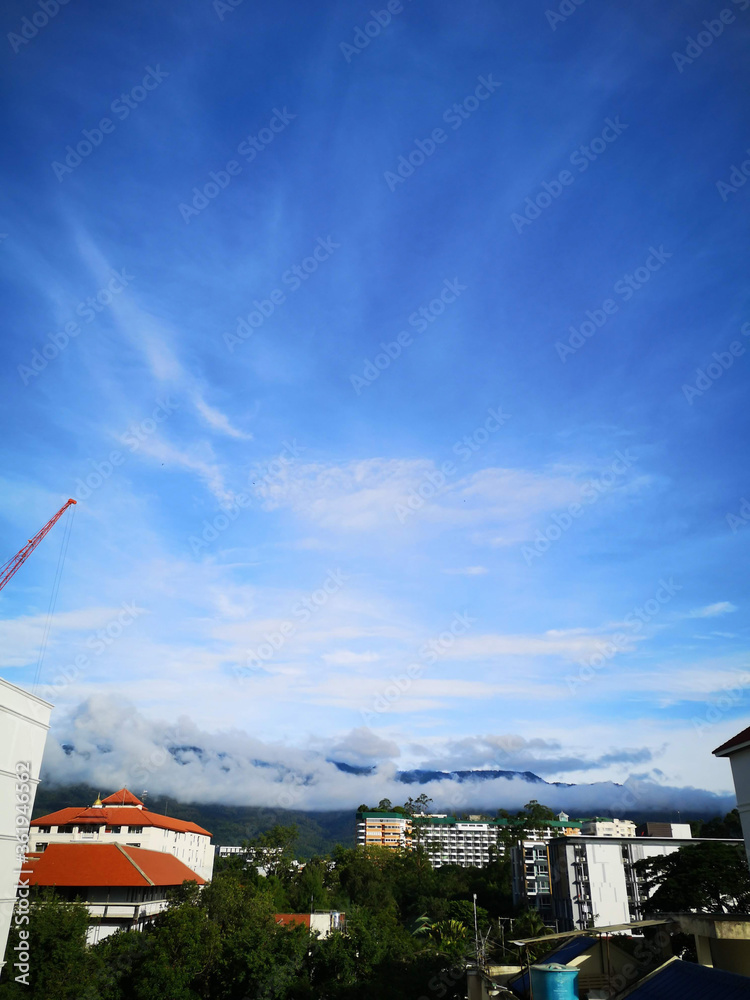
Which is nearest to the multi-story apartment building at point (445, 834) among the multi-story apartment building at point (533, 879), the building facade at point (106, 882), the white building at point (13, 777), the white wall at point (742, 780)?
the multi-story apartment building at point (533, 879)

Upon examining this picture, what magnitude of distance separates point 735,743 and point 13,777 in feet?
71.8

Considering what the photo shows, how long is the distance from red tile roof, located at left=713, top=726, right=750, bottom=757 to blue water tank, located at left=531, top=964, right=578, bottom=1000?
10.2m

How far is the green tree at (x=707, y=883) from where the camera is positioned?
4306 cm

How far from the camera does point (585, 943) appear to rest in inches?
619

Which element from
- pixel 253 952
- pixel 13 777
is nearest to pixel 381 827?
pixel 253 952

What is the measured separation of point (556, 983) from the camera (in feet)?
42.1

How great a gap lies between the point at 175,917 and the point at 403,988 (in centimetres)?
1186

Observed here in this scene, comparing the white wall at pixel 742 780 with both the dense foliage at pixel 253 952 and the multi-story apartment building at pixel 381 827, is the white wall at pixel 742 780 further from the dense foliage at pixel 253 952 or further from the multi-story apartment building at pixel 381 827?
the multi-story apartment building at pixel 381 827

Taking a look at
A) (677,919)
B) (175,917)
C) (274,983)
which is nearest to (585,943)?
(677,919)

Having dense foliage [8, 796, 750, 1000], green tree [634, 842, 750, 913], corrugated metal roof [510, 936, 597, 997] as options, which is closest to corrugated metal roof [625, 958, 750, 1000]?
corrugated metal roof [510, 936, 597, 997]

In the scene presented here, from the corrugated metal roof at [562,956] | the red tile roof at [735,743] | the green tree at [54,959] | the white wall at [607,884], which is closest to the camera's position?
the corrugated metal roof at [562,956]

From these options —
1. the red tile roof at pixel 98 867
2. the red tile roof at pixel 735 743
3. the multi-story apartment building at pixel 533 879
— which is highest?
the red tile roof at pixel 735 743

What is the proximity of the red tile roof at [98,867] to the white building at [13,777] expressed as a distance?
28250 millimetres

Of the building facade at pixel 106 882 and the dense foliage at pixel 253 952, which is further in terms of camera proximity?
the building facade at pixel 106 882
